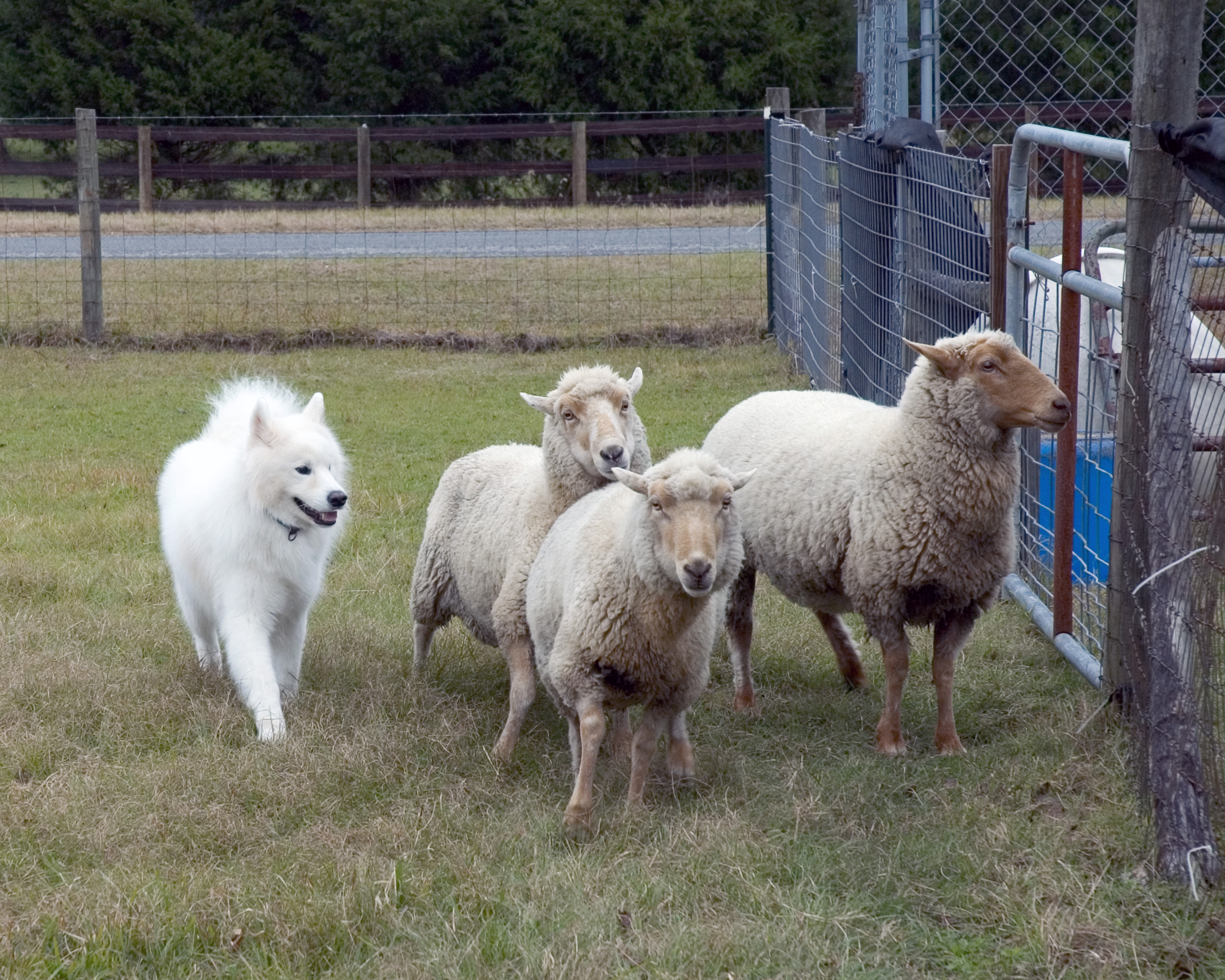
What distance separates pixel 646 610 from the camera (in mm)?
4387

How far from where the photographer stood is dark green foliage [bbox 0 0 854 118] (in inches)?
1133

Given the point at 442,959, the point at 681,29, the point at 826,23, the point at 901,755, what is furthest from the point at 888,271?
the point at 826,23

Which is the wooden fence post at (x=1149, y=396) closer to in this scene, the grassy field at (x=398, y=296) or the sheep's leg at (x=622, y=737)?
the sheep's leg at (x=622, y=737)

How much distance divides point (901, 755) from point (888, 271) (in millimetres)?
3759

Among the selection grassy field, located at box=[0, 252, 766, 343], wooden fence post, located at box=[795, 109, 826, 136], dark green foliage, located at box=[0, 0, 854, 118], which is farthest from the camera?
dark green foliage, located at box=[0, 0, 854, 118]

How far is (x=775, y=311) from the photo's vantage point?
13227 millimetres

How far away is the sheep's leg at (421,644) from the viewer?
586 cm

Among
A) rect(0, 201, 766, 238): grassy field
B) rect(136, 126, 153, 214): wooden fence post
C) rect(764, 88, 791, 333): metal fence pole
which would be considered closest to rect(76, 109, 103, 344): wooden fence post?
rect(0, 201, 766, 238): grassy field

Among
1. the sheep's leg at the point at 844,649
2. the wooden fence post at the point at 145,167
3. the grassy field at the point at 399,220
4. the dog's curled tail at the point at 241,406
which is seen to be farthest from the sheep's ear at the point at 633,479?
the wooden fence post at the point at 145,167

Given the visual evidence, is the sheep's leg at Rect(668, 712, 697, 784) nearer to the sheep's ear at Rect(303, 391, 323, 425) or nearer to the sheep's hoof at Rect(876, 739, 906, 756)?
the sheep's hoof at Rect(876, 739, 906, 756)

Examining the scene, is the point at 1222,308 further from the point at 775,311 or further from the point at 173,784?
the point at 775,311

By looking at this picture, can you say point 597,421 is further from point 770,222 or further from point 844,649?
point 770,222

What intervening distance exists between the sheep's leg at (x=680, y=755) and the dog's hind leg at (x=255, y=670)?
134cm

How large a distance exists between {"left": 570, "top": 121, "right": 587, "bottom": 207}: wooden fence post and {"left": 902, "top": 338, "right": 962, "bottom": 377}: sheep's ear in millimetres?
13984
